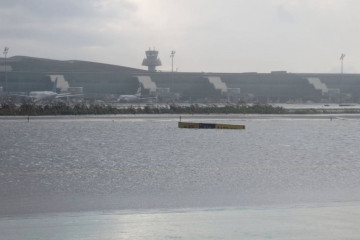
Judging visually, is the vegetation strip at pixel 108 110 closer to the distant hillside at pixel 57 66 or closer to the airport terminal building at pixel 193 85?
the airport terminal building at pixel 193 85

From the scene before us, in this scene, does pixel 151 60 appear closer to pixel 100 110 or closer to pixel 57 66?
pixel 57 66

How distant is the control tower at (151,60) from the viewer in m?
169

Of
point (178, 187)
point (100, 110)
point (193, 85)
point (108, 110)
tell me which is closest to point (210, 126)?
point (100, 110)

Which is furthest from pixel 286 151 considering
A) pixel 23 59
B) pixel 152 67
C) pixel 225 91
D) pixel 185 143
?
pixel 152 67

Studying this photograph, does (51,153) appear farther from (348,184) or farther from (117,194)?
(348,184)

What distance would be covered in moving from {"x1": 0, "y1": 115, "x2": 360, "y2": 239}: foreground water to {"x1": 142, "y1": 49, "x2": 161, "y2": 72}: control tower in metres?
142

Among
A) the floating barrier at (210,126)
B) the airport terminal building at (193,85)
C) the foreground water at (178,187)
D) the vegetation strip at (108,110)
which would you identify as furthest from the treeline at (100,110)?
the airport terminal building at (193,85)

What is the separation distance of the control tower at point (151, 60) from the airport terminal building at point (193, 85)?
167 feet

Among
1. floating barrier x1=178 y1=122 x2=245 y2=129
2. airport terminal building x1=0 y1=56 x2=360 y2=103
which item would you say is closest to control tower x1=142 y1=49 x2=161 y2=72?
airport terminal building x1=0 y1=56 x2=360 y2=103

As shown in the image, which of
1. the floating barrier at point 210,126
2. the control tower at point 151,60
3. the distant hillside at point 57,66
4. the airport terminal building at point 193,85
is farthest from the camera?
the control tower at point 151,60

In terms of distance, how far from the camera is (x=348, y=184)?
47.0ft

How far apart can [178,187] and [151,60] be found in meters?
157

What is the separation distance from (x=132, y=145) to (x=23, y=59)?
356 feet

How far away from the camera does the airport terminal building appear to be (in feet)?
333
